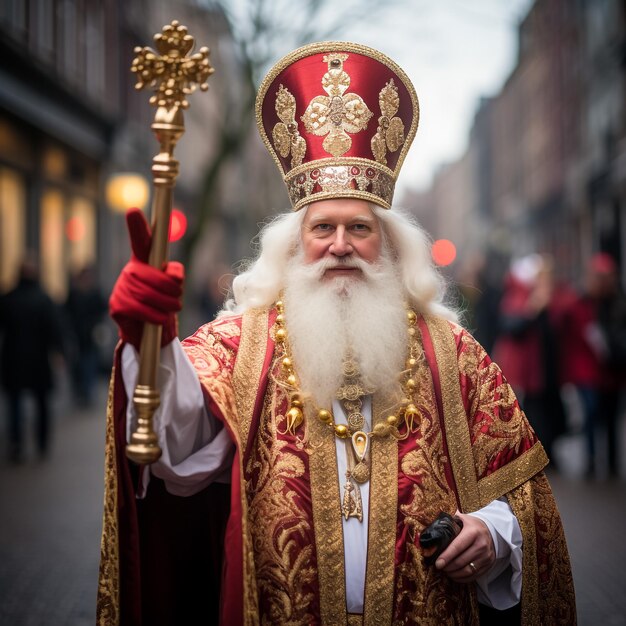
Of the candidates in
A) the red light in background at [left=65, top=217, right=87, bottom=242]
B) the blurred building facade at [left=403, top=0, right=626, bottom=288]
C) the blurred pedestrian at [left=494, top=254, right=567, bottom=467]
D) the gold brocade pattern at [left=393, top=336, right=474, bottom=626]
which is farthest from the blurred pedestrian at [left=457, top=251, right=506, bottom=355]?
the red light in background at [left=65, top=217, right=87, bottom=242]

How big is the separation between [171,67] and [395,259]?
3.81 feet

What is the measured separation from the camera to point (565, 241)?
38812 millimetres

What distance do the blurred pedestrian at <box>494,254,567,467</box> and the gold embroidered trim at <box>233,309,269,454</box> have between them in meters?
5.98

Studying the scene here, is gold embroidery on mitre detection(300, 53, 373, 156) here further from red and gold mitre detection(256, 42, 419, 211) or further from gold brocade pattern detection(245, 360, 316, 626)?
gold brocade pattern detection(245, 360, 316, 626)

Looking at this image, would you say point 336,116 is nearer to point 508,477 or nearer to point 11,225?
point 508,477

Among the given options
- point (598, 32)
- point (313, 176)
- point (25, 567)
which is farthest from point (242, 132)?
point (598, 32)

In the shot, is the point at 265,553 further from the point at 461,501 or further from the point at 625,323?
the point at 625,323

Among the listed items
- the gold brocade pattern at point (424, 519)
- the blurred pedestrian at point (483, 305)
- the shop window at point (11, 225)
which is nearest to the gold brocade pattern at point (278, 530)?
the gold brocade pattern at point (424, 519)

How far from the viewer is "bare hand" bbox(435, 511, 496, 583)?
9.00 ft

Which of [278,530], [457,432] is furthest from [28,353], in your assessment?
[457,432]

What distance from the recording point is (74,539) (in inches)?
261

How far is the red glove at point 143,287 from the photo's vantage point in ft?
7.77

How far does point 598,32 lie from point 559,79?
1005 cm

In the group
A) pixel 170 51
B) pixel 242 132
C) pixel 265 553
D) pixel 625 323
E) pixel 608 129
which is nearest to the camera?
pixel 170 51
